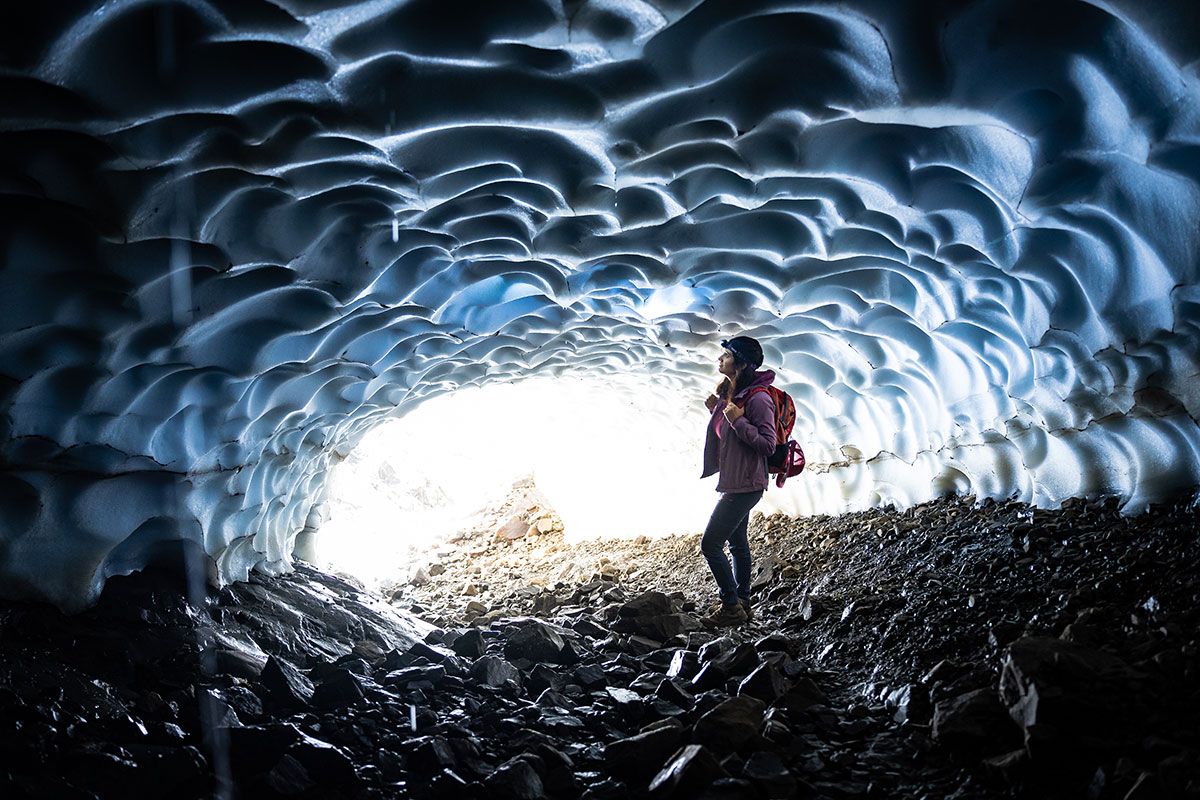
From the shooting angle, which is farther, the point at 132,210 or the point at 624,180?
the point at 624,180

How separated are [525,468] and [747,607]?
467 inches

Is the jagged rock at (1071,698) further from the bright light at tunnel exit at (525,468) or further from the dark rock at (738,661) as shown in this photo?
the bright light at tunnel exit at (525,468)

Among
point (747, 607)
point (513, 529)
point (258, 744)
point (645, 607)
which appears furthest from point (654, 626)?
point (513, 529)

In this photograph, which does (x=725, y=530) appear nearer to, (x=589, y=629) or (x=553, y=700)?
(x=589, y=629)

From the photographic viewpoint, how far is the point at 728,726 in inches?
135

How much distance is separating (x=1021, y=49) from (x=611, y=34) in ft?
5.35

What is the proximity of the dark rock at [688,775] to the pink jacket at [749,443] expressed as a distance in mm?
2672

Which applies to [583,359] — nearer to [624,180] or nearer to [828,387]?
[828,387]

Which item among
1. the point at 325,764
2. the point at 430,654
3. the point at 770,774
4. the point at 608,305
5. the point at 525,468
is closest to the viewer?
the point at 770,774

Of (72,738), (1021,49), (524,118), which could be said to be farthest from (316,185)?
(1021,49)

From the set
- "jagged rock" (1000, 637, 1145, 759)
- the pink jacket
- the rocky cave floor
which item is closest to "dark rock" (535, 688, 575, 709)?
the rocky cave floor

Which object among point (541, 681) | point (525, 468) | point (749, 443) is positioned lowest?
point (541, 681)

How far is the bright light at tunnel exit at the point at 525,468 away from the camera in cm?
1079

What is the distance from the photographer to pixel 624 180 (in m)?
4.22
